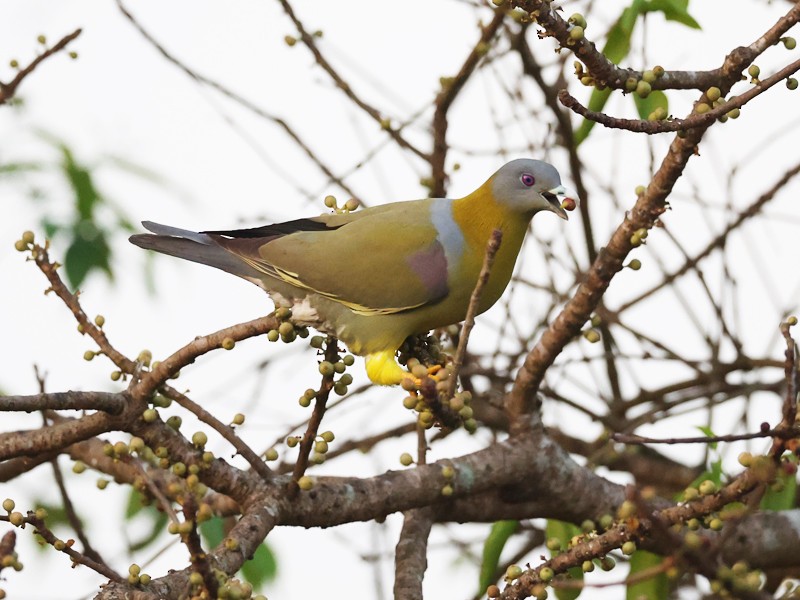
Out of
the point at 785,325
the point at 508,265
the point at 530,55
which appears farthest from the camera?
the point at 530,55

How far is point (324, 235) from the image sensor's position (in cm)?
275

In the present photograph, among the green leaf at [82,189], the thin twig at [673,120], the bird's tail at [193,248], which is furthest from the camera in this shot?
the green leaf at [82,189]

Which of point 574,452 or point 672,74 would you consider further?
point 574,452

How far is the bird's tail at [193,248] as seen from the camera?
2.80 meters

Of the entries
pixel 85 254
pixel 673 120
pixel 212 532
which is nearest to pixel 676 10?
pixel 673 120

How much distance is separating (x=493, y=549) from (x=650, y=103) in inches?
47.9

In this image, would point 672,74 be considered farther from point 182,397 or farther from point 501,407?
point 501,407

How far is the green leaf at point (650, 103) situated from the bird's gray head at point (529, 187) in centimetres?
50

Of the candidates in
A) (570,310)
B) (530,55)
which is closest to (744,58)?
(570,310)

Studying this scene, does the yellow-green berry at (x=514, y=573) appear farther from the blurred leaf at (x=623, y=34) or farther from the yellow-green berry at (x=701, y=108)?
the blurred leaf at (x=623, y=34)

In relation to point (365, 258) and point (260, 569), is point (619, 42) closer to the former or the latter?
point (365, 258)

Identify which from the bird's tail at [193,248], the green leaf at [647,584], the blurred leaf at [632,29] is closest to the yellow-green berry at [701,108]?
the blurred leaf at [632,29]

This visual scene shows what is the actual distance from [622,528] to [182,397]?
0.88 meters

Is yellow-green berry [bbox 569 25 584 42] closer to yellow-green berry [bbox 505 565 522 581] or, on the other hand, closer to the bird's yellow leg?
yellow-green berry [bbox 505 565 522 581]
